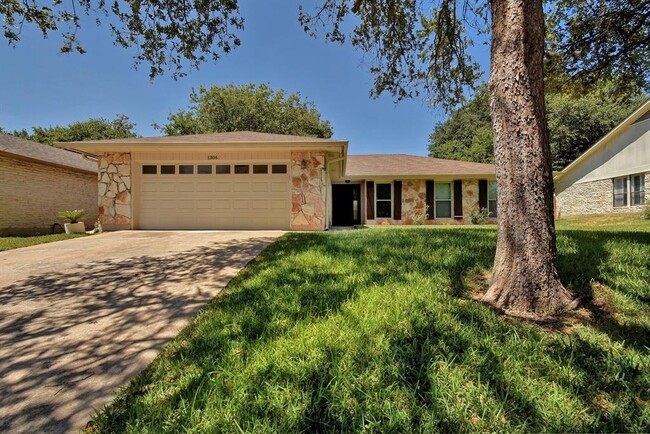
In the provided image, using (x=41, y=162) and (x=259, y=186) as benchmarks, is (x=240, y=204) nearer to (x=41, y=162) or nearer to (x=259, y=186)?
(x=259, y=186)

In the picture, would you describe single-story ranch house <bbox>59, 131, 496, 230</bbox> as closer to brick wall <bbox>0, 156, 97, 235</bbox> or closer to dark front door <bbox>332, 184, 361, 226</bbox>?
brick wall <bbox>0, 156, 97, 235</bbox>

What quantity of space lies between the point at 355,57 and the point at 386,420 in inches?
301

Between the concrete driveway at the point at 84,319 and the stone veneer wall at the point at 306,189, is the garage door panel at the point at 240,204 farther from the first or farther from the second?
the concrete driveway at the point at 84,319

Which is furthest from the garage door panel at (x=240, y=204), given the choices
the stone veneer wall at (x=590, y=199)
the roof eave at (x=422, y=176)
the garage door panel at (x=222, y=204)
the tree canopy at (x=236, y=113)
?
the tree canopy at (x=236, y=113)

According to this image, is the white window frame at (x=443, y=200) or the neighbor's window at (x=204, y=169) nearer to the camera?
the neighbor's window at (x=204, y=169)

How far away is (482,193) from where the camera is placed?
14.5m

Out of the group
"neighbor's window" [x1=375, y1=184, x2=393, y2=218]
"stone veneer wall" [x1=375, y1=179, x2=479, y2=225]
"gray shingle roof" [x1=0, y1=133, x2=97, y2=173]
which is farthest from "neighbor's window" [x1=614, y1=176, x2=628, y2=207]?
"gray shingle roof" [x1=0, y1=133, x2=97, y2=173]

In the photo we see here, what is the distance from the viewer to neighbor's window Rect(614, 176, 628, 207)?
14.3 meters

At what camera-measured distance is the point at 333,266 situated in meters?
3.92

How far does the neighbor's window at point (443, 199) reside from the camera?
14.6 metres

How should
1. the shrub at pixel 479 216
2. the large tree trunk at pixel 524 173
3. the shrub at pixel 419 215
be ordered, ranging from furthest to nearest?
the shrub at pixel 419 215, the shrub at pixel 479 216, the large tree trunk at pixel 524 173

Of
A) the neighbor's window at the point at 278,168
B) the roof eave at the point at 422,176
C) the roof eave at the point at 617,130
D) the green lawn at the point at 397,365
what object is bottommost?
the green lawn at the point at 397,365

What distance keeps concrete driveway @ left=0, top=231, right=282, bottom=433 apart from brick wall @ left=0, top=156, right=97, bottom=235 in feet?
23.6

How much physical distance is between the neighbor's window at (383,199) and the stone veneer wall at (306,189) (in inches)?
239
